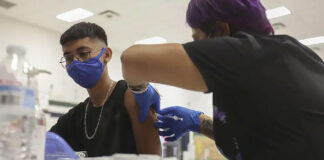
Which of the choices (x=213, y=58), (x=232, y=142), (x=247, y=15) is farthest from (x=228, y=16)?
(x=232, y=142)

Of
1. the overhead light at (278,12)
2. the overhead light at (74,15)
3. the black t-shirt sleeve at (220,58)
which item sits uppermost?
the overhead light at (74,15)

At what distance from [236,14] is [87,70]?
86 cm

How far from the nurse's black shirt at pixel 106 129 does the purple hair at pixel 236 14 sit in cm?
68

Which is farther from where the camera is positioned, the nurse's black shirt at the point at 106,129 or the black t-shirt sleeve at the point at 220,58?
the nurse's black shirt at the point at 106,129

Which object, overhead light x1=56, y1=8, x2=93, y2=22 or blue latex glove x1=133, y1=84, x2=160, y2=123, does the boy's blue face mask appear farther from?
overhead light x1=56, y1=8, x2=93, y2=22

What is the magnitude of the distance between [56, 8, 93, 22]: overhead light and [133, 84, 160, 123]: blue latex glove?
357 centimetres

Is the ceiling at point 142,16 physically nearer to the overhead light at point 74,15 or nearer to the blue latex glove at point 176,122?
the overhead light at point 74,15

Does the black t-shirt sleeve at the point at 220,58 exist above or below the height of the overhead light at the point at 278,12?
below

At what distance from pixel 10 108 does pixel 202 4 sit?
23.3 inches

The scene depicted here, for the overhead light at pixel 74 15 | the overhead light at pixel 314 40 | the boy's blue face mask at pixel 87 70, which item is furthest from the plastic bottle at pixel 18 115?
the overhead light at pixel 314 40

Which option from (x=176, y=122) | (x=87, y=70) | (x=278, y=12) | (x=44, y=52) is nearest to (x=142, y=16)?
(x=44, y=52)

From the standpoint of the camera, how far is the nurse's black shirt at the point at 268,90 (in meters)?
0.78

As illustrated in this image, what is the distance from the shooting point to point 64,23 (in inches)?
203

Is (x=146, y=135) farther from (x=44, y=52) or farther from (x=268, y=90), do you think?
(x=44, y=52)
